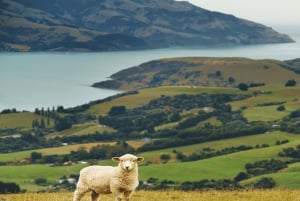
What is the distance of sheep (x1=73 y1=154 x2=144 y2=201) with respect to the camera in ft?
62.9

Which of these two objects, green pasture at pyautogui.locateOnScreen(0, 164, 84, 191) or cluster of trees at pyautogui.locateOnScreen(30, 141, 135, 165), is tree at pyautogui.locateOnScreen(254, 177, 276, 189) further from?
cluster of trees at pyautogui.locateOnScreen(30, 141, 135, 165)

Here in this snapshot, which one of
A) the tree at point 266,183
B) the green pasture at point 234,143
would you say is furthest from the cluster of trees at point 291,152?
the tree at point 266,183

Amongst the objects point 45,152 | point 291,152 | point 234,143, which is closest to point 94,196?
point 291,152

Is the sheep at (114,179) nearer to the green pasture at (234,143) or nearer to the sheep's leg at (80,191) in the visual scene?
the sheep's leg at (80,191)

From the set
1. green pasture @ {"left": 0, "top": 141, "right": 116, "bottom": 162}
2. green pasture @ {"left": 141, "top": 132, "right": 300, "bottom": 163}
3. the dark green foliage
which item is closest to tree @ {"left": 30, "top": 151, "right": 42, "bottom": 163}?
green pasture @ {"left": 0, "top": 141, "right": 116, "bottom": 162}

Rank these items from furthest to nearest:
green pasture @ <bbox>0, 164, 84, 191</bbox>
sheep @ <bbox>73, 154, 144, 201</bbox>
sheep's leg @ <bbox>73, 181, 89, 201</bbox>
A: green pasture @ <bbox>0, 164, 84, 191</bbox> → sheep's leg @ <bbox>73, 181, 89, 201</bbox> → sheep @ <bbox>73, 154, 144, 201</bbox>

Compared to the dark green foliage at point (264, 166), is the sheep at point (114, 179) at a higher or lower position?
higher

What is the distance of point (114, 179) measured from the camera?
64.2ft

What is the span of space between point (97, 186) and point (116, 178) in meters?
0.94

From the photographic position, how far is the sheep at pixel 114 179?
1917cm

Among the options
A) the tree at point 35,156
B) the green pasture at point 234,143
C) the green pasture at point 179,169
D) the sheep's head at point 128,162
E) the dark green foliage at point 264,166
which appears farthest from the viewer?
the green pasture at point 234,143

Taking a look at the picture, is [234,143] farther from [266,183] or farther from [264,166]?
[266,183]

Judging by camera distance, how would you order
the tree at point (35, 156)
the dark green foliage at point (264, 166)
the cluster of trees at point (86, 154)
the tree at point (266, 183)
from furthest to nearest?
the tree at point (35, 156) → the cluster of trees at point (86, 154) → the dark green foliage at point (264, 166) → the tree at point (266, 183)

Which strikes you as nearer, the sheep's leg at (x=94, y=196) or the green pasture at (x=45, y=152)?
the sheep's leg at (x=94, y=196)
